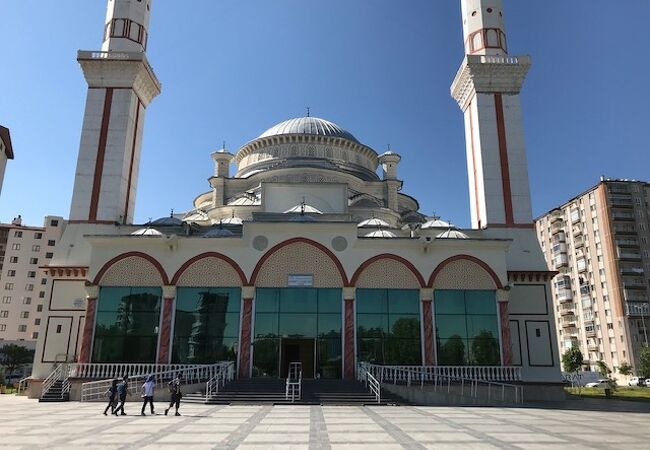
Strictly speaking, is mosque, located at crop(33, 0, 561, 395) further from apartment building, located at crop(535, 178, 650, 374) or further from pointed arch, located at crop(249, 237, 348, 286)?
apartment building, located at crop(535, 178, 650, 374)

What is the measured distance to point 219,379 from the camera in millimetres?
19797

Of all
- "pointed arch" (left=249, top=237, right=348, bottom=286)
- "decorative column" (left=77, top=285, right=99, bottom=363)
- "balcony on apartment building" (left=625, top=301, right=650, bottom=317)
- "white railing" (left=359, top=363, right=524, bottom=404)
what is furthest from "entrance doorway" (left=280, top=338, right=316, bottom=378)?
"balcony on apartment building" (left=625, top=301, right=650, bottom=317)

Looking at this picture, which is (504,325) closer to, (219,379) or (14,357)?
(219,379)

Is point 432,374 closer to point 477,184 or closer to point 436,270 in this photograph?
point 436,270

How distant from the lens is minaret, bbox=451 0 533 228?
86.1 feet

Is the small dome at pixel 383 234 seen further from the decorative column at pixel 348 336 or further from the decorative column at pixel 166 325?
the decorative column at pixel 166 325

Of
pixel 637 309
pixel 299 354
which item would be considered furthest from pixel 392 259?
pixel 637 309

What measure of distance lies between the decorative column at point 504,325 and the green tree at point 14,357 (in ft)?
147

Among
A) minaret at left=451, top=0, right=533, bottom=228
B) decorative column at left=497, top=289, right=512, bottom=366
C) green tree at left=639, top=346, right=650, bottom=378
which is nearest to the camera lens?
decorative column at left=497, top=289, right=512, bottom=366

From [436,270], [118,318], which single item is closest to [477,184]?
[436,270]

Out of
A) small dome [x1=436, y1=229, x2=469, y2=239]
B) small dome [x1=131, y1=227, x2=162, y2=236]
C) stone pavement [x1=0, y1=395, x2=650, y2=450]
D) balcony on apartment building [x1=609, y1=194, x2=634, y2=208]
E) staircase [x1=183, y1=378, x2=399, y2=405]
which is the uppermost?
balcony on apartment building [x1=609, y1=194, x2=634, y2=208]

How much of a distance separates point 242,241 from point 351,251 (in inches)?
191

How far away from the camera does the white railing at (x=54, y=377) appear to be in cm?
2034

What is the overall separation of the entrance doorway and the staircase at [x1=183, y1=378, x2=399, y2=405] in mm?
1701
